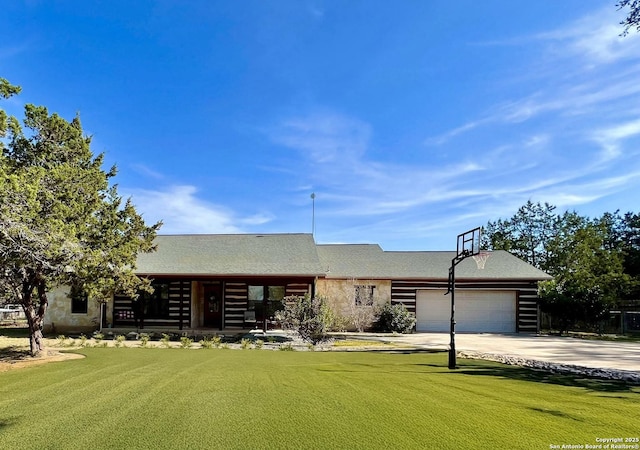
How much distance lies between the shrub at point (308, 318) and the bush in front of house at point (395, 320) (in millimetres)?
5820

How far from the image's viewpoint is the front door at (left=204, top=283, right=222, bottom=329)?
22.2 m

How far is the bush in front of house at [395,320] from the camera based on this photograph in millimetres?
21609

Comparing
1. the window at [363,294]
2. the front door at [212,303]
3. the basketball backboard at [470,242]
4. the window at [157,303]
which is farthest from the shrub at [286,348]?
the window at [157,303]

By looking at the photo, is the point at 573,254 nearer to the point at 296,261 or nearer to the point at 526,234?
the point at 526,234

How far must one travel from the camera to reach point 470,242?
37.0ft

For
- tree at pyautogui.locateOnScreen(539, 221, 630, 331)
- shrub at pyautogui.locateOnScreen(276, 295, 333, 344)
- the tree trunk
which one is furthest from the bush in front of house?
the tree trunk

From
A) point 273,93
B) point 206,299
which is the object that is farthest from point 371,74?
point 206,299

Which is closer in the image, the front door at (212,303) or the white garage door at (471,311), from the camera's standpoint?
the front door at (212,303)

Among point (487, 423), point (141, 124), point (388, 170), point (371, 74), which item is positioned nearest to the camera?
point (487, 423)

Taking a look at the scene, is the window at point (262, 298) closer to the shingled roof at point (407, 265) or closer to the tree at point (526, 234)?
the shingled roof at point (407, 265)

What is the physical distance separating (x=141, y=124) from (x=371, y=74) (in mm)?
10596

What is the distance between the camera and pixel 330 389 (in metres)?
7.14

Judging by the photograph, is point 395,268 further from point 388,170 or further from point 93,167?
point 93,167

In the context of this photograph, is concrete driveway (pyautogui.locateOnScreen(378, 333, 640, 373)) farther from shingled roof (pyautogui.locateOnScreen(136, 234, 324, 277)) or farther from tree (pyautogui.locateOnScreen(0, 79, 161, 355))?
tree (pyautogui.locateOnScreen(0, 79, 161, 355))
